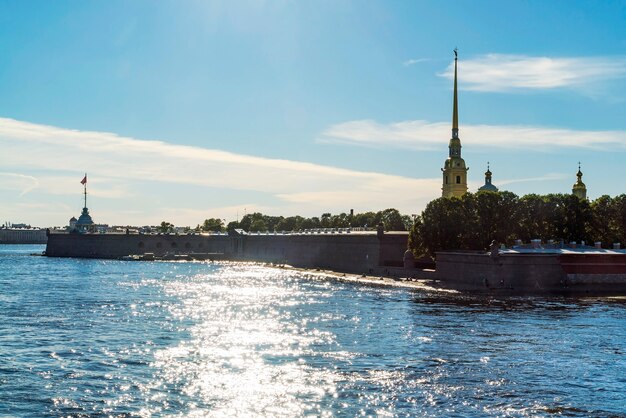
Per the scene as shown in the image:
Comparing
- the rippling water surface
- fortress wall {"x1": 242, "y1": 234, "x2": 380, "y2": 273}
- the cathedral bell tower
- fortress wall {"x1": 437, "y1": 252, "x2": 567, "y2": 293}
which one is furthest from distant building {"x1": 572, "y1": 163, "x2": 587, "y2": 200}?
the rippling water surface

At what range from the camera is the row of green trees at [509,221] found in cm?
9962

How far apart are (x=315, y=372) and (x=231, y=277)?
8061cm

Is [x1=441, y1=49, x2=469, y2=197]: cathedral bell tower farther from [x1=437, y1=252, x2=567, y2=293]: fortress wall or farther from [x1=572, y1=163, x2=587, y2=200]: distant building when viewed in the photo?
[x1=437, y1=252, x2=567, y2=293]: fortress wall

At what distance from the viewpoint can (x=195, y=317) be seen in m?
62.6

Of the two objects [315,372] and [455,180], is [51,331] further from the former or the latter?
[455,180]

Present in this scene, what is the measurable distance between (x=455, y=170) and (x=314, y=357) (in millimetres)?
104120

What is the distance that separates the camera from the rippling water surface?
3272 centimetres

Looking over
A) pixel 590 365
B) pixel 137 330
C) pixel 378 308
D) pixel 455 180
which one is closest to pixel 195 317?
pixel 137 330

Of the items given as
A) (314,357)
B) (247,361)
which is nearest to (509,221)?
(314,357)

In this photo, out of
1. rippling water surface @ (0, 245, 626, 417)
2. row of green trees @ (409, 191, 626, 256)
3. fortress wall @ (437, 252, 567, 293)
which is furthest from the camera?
row of green trees @ (409, 191, 626, 256)

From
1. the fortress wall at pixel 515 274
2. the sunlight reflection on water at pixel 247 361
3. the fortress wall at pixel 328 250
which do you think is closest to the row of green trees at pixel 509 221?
the fortress wall at pixel 328 250

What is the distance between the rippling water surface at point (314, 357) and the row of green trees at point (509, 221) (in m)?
22.9

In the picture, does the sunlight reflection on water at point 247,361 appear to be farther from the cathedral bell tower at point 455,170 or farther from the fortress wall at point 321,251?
the cathedral bell tower at point 455,170

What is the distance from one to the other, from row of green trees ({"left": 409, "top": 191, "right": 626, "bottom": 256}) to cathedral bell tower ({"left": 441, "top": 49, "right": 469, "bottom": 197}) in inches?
1457
